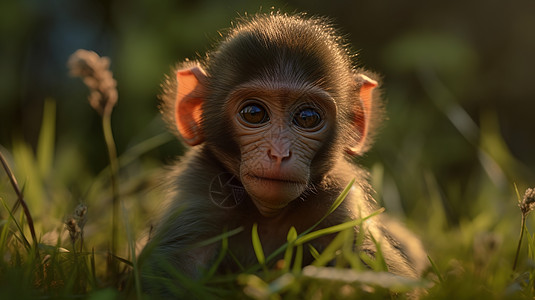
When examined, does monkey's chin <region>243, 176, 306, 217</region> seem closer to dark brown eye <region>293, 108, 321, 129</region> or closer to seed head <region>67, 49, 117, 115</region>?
dark brown eye <region>293, 108, 321, 129</region>

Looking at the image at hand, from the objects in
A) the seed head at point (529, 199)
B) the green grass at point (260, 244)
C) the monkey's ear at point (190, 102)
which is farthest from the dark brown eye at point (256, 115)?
the seed head at point (529, 199)

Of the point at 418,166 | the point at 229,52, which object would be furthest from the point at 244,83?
the point at 418,166


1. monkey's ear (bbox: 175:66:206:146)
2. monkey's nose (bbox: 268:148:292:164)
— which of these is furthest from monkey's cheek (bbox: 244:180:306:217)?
monkey's ear (bbox: 175:66:206:146)

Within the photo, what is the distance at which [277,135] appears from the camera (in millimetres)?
2850

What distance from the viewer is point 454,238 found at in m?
4.10

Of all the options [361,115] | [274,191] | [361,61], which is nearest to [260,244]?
[274,191]

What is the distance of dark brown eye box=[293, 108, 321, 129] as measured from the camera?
3.01 metres

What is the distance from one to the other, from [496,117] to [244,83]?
5.55m

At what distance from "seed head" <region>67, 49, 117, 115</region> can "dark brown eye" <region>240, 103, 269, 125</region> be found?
706mm

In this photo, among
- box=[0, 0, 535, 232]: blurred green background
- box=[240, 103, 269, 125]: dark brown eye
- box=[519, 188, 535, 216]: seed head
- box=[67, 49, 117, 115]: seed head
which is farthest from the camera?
box=[0, 0, 535, 232]: blurred green background

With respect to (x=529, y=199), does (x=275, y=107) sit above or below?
above

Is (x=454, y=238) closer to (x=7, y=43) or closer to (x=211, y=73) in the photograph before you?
(x=211, y=73)

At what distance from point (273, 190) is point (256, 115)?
0.48 m

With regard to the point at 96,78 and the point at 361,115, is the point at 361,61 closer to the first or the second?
the point at 361,115
